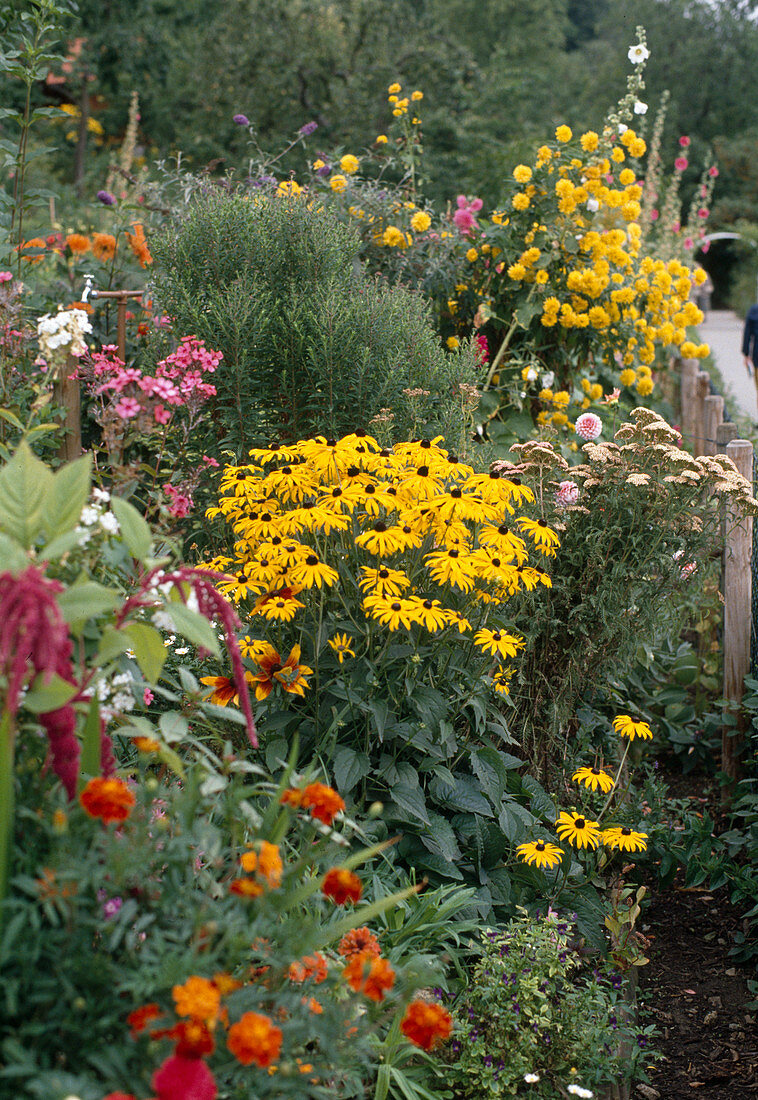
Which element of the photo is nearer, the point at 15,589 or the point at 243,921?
the point at 15,589

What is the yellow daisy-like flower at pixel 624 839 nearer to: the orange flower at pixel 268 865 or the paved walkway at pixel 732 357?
the orange flower at pixel 268 865

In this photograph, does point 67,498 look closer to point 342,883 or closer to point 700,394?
point 342,883

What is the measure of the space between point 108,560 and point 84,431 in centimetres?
303

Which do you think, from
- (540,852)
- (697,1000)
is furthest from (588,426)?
(697,1000)

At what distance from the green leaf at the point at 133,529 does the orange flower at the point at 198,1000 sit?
2.13ft

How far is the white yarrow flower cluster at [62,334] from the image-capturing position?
6.68ft

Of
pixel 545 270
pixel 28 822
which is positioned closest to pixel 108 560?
pixel 28 822

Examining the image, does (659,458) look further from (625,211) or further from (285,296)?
(625,211)

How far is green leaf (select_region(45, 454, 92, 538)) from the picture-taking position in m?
1.49

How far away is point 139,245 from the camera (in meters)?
4.98

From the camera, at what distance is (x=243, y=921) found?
135 cm

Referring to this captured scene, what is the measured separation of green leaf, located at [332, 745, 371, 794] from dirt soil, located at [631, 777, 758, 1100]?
3.41 ft

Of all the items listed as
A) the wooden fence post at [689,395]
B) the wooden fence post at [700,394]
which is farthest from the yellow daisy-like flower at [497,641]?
the wooden fence post at [689,395]

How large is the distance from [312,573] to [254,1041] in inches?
48.6
